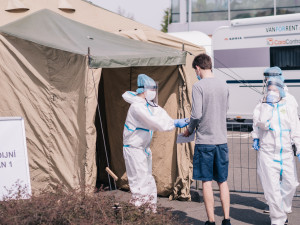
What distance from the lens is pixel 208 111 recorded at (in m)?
5.88

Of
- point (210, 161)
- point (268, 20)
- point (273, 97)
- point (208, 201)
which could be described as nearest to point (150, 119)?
point (210, 161)

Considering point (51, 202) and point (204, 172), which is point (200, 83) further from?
point (51, 202)

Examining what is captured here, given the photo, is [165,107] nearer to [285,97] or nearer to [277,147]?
[285,97]

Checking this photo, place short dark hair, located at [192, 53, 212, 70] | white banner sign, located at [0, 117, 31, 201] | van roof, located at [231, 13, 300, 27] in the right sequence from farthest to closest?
van roof, located at [231, 13, 300, 27], short dark hair, located at [192, 53, 212, 70], white banner sign, located at [0, 117, 31, 201]

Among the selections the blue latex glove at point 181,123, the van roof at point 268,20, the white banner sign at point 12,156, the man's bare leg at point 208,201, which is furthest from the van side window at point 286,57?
the white banner sign at point 12,156

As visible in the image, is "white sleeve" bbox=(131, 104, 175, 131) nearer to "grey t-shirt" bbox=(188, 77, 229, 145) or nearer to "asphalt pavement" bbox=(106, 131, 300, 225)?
"grey t-shirt" bbox=(188, 77, 229, 145)

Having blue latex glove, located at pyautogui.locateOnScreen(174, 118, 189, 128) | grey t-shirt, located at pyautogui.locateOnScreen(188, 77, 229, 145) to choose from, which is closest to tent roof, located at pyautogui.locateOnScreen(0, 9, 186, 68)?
blue latex glove, located at pyautogui.locateOnScreen(174, 118, 189, 128)

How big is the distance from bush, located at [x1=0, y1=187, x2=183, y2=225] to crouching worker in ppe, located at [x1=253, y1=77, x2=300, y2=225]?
5.77ft

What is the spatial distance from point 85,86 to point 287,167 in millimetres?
2691

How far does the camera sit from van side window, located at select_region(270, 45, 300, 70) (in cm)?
1550

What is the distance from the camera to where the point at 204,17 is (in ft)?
89.4

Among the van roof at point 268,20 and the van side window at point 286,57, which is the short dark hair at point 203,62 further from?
the van side window at point 286,57

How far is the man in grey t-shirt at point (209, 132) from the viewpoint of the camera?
5863mm

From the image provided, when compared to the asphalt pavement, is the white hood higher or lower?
higher
